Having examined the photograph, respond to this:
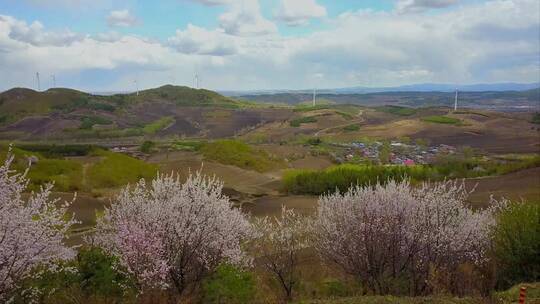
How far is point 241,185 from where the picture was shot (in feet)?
294

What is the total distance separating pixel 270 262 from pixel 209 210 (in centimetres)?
627

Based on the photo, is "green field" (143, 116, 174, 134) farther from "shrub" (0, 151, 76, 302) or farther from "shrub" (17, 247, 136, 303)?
"shrub" (0, 151, 76, 302)

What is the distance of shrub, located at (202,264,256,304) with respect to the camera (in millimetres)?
17234

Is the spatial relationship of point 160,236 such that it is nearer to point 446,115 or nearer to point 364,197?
point 364,197

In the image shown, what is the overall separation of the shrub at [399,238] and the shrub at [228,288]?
616 cm

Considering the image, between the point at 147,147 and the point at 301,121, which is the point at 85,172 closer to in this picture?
the point at 147,147

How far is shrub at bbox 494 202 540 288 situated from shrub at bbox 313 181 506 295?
83cm

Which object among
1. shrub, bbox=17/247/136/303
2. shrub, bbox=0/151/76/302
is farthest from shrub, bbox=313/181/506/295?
shrub, bbox=0/151/76/302

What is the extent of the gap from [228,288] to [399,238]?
8.04 m

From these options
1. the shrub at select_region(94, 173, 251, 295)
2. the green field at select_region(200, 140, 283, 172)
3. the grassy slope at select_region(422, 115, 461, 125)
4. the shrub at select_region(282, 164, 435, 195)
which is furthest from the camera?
the grassy slope at select_region(422, 115, 461, 125)

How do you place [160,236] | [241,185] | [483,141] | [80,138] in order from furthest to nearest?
[80,138] → [483,141] → [241,185] → [160,236]

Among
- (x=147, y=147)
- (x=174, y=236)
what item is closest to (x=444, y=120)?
(x=147, y=147)

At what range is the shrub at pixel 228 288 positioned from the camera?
1723 centimetres

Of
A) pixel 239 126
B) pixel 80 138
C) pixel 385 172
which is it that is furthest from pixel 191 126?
pixel 385 172
